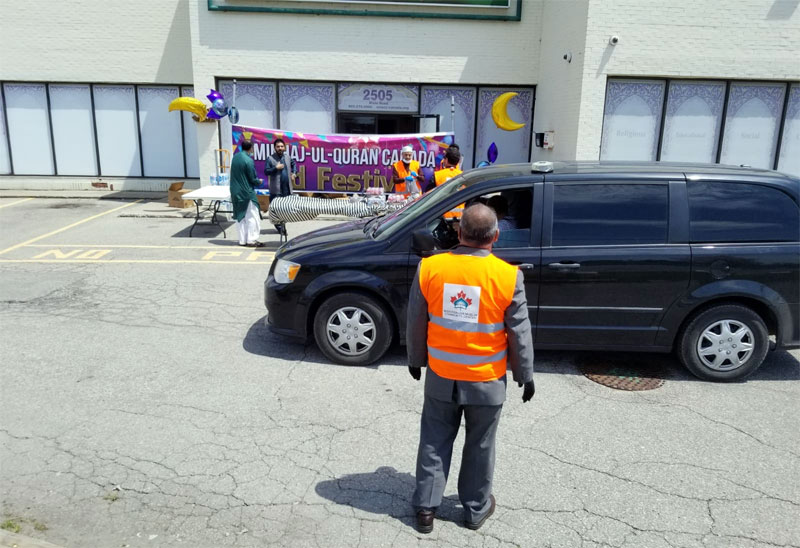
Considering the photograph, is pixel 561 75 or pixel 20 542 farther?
pixel 561 75

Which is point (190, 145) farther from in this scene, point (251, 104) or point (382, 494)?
point (382, 494)

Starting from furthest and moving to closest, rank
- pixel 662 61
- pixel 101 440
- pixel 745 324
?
pixel 662 61 < pixel 745 324 < pixel 101 440

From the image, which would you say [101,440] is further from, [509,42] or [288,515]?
[509,42]

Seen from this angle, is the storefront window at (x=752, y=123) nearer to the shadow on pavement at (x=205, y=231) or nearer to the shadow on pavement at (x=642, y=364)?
the shadow on pavement at (x=642, y=364)

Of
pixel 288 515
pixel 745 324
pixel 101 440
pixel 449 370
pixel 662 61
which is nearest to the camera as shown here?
pixel 449 370

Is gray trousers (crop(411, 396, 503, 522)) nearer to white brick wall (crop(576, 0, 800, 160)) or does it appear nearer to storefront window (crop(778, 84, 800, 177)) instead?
white brick wall (crop(576, 0, 800, 160))

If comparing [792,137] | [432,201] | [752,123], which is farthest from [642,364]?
[792,137]

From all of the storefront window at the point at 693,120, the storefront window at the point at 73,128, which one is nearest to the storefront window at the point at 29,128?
the storefront window at the point at 73,128

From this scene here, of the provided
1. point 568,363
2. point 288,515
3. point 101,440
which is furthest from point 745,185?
point 101,440

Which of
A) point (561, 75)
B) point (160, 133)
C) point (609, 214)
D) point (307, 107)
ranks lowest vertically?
point (609, 214)

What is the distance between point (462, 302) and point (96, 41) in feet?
56.5

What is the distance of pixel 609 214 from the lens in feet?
17.5

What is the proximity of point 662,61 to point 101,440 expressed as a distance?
1279cm

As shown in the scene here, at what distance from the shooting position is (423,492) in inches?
132
